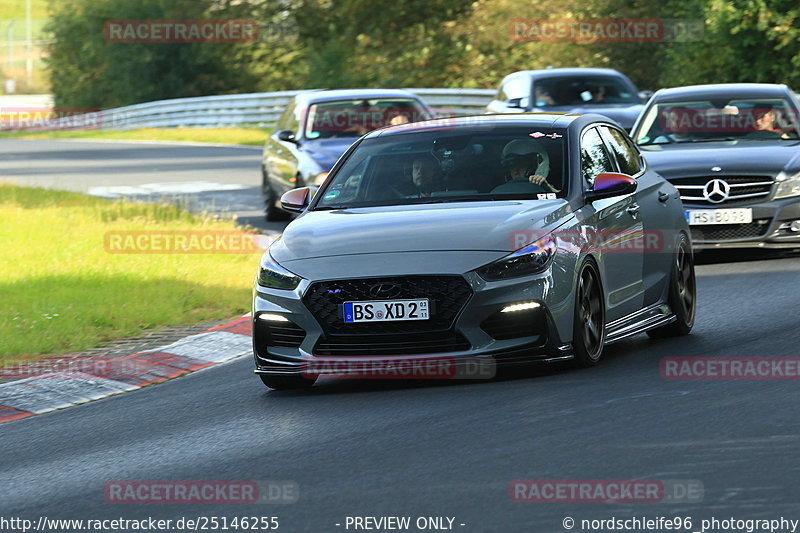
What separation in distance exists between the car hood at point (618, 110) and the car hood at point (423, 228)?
1349 centimetres

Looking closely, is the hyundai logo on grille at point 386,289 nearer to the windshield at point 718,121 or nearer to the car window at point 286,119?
the windshield at point 718,121

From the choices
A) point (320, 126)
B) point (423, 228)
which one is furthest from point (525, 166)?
point (320, 126)

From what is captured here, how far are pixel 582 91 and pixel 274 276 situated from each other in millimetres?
16101

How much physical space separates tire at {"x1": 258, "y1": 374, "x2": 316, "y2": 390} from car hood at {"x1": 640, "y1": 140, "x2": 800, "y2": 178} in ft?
20.9

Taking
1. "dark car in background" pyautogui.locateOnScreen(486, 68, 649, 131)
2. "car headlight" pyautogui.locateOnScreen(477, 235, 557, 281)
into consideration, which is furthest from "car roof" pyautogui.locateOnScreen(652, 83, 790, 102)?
"car headlight" pyautogui.locateOnScreen(477, 235, 557, 281)

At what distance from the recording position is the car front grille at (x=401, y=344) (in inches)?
341

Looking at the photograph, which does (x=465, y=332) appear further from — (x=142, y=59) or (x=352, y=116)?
(x=142, y=59)

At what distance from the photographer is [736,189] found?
14.7 meters

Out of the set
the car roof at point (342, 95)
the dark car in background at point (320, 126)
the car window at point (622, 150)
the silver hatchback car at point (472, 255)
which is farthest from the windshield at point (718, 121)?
the silver hatchback car at point (472, 255)

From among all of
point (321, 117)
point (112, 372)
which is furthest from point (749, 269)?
point (321, 117)

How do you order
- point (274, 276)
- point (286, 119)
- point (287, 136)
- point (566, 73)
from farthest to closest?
point (566, 73)
point (286, 119)
point (287, 136)
point (274, 276)

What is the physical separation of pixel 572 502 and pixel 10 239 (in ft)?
40.1

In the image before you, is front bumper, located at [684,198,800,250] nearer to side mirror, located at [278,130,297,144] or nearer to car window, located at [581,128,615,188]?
car window, located at [581,128,615,188]

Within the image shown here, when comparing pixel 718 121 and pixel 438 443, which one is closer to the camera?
pixel 438 443
